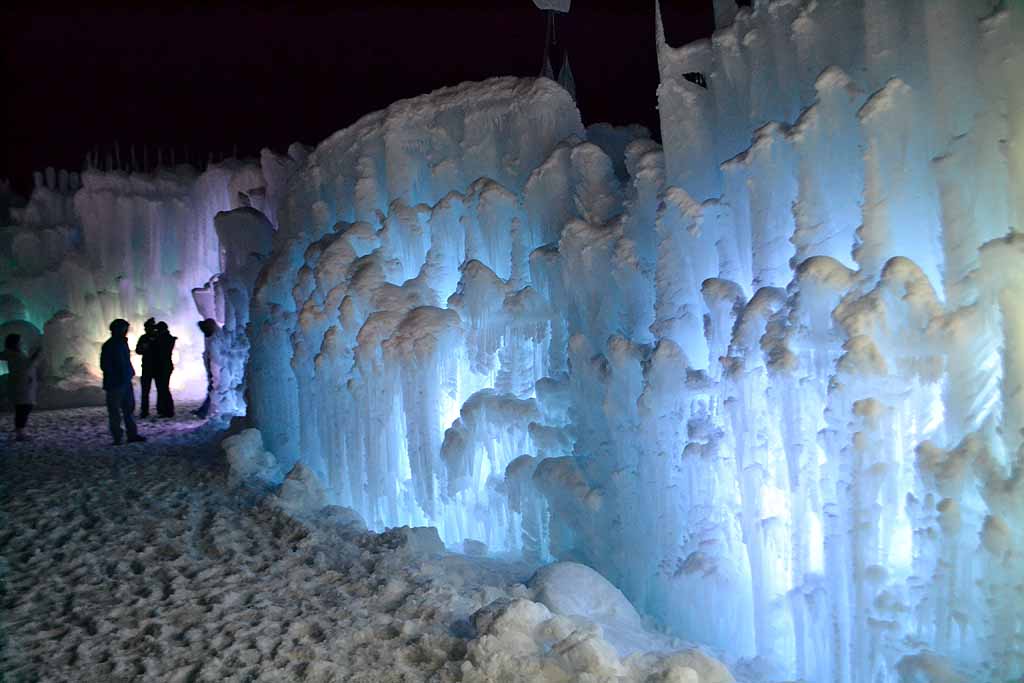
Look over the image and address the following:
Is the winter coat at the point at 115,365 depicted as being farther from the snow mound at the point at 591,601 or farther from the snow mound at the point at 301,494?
the snow mound at the point at 591,601

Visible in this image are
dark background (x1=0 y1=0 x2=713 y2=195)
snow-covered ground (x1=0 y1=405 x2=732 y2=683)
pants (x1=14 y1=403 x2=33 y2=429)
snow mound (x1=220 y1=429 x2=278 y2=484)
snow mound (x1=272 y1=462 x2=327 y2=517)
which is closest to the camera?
snow-covered ground (x1=0 y1=405 x2=732 y2=683)

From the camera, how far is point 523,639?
15.3ft

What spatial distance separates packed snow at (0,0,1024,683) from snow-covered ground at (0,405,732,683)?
67 mm

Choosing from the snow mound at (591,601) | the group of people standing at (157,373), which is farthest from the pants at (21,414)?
the snow mound at (591,601)

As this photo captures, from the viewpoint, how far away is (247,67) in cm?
2012

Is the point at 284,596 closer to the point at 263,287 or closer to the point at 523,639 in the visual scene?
the point at 523,639

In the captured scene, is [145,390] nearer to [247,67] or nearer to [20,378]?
[20,378]

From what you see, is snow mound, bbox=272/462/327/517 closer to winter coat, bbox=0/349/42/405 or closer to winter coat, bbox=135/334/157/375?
winter coat, bbox=0/349/42/405

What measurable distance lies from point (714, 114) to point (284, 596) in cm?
439

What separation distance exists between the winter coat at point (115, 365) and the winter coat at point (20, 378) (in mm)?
1234

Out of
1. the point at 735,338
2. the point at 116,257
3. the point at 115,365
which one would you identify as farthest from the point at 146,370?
the point at 735,338

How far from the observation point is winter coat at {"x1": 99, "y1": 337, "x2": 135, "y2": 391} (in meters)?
10.3

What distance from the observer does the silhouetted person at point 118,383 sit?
10.3 metres

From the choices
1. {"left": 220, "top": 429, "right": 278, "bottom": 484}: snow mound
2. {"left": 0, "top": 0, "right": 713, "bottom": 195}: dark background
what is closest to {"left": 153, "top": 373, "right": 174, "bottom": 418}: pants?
{"left": 220, "top": 429, "right": 278, "bottom": 484}: snow mound
